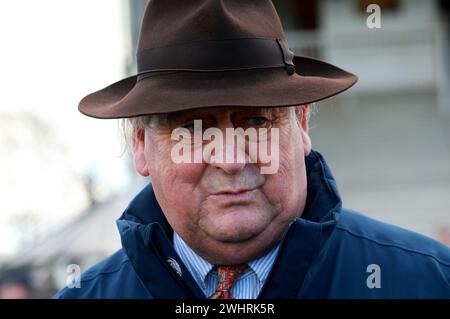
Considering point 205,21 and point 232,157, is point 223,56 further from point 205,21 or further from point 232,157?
point 232,157

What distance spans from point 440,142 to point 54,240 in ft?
23.9

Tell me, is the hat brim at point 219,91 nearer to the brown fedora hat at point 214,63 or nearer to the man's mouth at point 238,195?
the brown fedora hat at point 214,63

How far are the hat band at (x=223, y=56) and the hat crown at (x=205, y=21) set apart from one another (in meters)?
0.02

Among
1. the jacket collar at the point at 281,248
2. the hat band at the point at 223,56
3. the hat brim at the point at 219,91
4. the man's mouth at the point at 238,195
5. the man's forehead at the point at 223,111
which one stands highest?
the hat band at the point at 223,56

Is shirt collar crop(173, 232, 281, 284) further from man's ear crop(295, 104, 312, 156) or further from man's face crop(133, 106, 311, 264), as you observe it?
man's ear crop(295, 104, 312, 156)

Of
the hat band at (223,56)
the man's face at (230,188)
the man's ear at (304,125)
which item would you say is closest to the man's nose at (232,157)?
the man's face at (230,188)

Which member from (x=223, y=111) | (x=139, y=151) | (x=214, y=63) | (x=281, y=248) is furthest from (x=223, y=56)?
(x=281, y=248)

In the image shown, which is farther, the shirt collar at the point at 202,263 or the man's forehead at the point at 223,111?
the shirt collar at the point at 202,263

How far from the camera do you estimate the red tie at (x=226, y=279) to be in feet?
7.58

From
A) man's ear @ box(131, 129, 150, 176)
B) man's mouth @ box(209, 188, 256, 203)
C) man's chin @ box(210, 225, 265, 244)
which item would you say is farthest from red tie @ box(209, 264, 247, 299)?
man's ear @ box(131, 129, 150, 176)

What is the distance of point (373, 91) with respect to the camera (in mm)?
14938

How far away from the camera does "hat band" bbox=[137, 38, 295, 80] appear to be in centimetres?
225

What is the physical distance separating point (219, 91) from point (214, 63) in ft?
0.37
